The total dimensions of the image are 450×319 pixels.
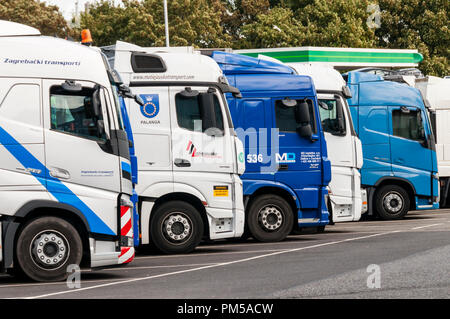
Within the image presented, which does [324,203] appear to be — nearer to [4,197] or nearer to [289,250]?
[289,250]

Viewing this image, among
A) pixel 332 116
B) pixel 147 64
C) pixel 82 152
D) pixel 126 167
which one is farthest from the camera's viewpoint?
pixel 332 116

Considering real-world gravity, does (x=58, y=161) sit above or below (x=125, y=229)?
above

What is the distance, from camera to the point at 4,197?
11.1 m

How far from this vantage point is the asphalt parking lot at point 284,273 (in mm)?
9797

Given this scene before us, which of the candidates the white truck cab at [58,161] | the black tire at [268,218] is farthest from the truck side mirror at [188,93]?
the white truck cab at [58,161]

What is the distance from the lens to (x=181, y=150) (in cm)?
1475

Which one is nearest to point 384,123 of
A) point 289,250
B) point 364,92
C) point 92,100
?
point 364,92

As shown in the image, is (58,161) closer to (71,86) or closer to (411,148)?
(71,86)

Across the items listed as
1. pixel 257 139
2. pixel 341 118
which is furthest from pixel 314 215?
pixel 341 118

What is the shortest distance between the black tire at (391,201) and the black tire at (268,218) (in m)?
6.19

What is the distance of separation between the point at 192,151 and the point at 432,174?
372 inches

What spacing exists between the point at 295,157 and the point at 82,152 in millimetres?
5915
